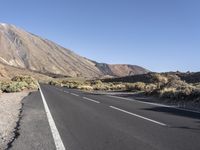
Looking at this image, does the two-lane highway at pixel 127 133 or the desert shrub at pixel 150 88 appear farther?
the desert shrub at pixel 150 88

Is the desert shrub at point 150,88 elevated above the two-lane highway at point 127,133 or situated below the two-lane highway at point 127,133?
above

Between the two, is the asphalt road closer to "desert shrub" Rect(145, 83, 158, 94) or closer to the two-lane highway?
the two-lane highway

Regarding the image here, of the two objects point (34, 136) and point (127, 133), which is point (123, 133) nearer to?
point (127, 133)

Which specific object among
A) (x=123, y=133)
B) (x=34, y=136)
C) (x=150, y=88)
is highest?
(x=150, y=88)

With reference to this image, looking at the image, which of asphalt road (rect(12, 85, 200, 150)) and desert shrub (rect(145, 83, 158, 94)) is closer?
asphalt road (rect(12, 85, 200, 150))

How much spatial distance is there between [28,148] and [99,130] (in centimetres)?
298

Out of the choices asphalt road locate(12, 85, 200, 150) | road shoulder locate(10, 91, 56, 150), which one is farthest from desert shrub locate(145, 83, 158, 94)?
road shoulder locate(10, 91, 56, 150)

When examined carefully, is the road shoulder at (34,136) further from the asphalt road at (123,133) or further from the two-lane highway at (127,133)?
the two-lane highway at (127,133)

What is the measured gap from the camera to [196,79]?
8044cm

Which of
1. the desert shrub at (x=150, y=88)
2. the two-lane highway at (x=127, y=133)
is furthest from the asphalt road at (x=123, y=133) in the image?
the desert shrub at (x=150, y=88)

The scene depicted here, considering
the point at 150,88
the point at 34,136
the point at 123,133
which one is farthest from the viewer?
the point at 150,88

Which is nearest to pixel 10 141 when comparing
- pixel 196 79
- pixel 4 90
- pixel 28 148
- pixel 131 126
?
pixel 28 148

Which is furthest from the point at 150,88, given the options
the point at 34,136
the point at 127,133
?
the point at 34,136

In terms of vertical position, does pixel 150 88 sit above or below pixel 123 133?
above
